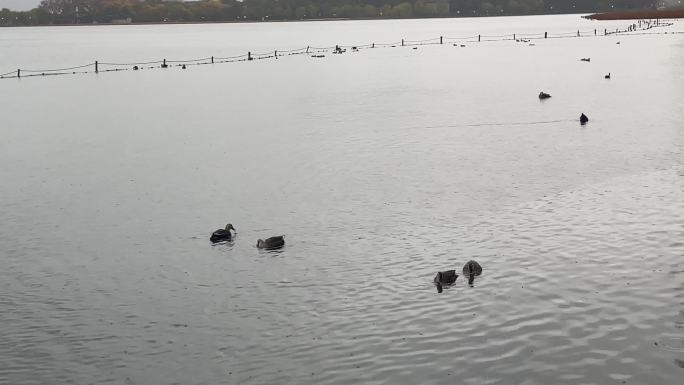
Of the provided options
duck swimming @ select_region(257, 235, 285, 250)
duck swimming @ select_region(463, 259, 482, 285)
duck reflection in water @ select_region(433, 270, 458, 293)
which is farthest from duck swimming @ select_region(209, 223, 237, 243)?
duck swimming @ select_region(463, 259, 482, 285)

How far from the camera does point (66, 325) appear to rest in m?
20.0

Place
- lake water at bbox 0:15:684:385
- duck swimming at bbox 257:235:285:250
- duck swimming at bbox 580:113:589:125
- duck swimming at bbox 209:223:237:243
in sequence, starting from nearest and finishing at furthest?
lake water at bbox 0:15:684:385 → duck swimming at bbox 257:235:285:250 → duck swimming at bbox 209:223:237:243 → duck swimming at bbox 580:113:589:125

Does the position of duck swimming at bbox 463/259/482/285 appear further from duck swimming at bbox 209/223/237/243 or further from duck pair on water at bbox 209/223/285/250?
duck swimming at bbox 209/223/237/243

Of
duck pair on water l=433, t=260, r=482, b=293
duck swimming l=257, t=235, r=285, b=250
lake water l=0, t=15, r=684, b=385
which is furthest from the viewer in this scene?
duck swimming l=257, t=235, r=285, b=250

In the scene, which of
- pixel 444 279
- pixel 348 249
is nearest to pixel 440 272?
pixel 444 279

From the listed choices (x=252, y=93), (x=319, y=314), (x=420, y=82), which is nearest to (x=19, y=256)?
(x=319, y=314)

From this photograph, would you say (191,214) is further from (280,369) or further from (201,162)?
(280,369)

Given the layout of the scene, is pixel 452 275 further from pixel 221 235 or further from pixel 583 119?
pixel 583 119

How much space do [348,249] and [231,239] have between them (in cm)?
391

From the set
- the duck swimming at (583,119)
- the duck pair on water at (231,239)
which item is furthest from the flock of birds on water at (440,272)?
the duck swimming at (583,119)

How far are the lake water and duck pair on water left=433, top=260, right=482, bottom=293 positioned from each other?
10.1 inches

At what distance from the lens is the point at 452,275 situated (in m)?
21.7

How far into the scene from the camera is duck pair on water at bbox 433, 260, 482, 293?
21562 millimetres

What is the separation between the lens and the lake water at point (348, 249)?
58.0 ft
